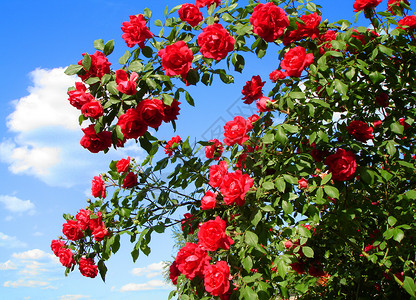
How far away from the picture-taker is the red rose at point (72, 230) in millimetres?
2729

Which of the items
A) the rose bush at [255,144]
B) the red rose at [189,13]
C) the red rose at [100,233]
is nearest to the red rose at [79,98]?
the rose bush at [255,144]

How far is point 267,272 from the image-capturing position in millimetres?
2162

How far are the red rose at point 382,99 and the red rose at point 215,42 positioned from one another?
127cm

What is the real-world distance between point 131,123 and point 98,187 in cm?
104

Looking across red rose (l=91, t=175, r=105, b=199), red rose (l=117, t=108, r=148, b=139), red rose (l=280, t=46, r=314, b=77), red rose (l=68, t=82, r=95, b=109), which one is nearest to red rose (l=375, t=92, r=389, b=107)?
red rose (l=280, t=46, r=314, b=77)

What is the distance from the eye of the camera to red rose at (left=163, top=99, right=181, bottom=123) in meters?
2.16

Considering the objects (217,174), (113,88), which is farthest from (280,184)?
(113,88)

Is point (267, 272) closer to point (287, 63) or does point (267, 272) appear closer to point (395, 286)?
point (287, 63)

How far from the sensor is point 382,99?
272cm

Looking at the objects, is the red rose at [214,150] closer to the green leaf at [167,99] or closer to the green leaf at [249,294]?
the green leaf at [167,99]

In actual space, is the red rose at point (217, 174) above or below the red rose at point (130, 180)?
below

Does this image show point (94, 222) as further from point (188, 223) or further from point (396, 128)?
point (396, 128)

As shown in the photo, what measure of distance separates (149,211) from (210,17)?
52.7 inches

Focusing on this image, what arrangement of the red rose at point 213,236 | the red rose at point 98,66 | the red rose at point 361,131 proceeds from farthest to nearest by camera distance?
the red rose at point 361,131 → the red rose at point 98,66 → the red rose at point 213,236
